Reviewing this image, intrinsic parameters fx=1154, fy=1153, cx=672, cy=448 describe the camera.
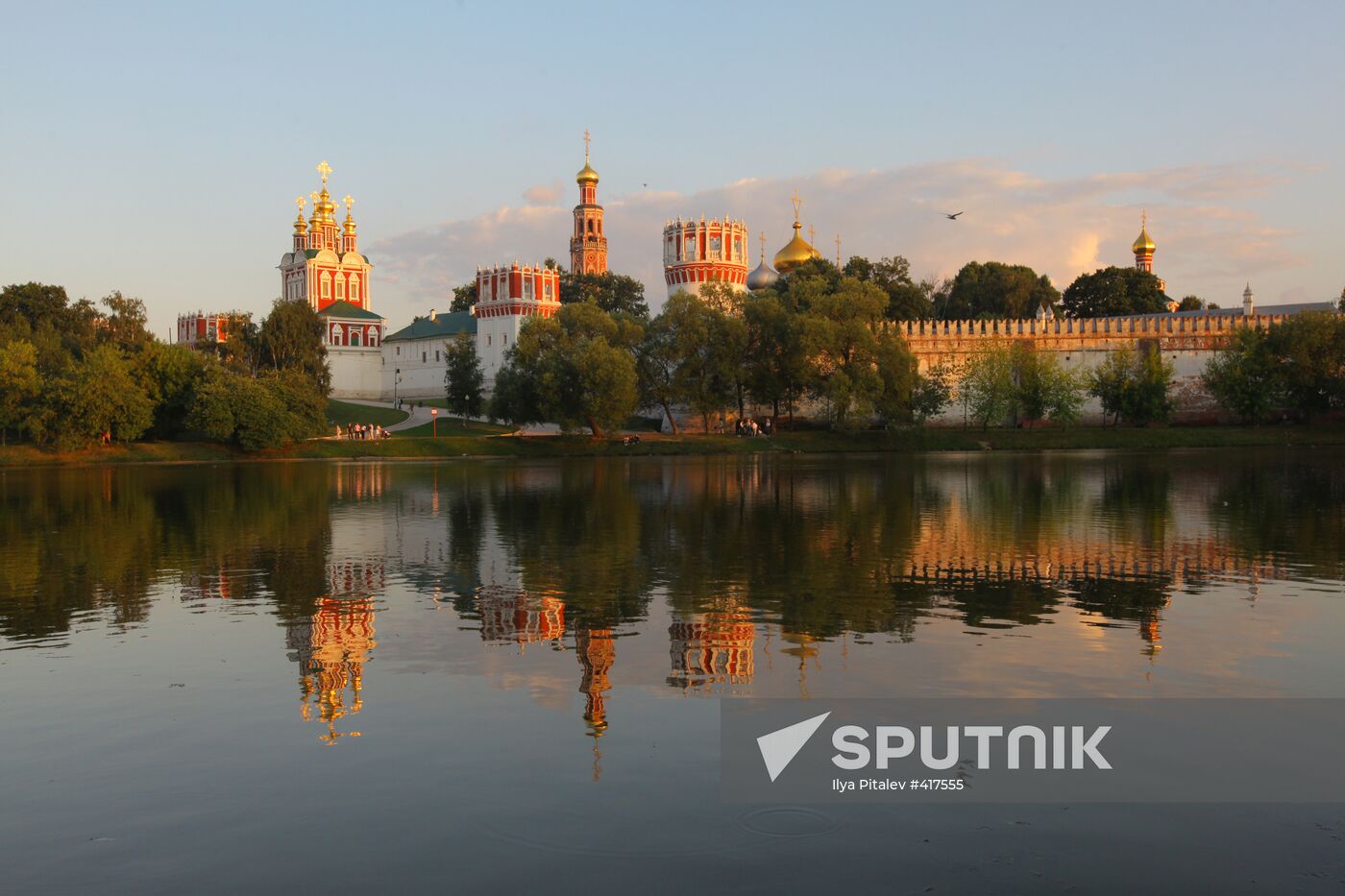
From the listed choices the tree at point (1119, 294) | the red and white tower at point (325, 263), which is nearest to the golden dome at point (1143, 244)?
the tree at point (1119, 294)

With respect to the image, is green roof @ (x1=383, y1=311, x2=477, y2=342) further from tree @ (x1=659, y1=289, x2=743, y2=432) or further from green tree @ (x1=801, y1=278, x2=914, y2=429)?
green tree @ (x1=801, y1=278, x2=914, y2=429)

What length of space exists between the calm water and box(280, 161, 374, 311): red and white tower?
85.7 metres

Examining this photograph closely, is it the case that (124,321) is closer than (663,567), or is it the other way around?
(663,567)

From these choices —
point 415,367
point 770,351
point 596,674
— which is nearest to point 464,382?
point 770,351

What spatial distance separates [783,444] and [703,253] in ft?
91.3

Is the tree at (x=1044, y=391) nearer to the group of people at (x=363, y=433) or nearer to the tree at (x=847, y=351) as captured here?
the tree at (x=847, y=351)

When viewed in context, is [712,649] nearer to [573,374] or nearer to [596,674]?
[596,674]

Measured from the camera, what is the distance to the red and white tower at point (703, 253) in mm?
84375

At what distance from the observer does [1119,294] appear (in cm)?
9456

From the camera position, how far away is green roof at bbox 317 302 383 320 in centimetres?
10206

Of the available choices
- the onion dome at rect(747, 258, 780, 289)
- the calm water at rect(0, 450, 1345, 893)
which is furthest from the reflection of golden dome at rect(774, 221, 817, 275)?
the calm water at rect(0, 450, 1345, 893)

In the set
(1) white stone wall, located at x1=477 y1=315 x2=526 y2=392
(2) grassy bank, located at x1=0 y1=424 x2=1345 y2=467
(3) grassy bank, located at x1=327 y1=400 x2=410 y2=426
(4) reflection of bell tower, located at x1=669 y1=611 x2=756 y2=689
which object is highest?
(1) white stone wall, located at x1=477 y1=315 x2=526 y2=392

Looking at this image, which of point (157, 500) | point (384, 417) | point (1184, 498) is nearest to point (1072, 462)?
point (1184, 498)

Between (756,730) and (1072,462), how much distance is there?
4087 centimetres
